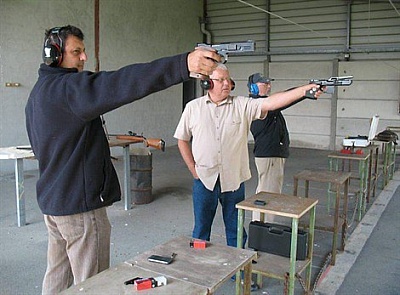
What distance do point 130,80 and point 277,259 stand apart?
5.91 feet

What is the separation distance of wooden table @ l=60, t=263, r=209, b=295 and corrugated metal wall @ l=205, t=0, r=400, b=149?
845cm

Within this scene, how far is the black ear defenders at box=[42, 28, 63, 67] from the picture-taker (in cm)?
148

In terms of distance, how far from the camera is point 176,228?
4.16 meters

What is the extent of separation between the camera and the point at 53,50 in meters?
1.49

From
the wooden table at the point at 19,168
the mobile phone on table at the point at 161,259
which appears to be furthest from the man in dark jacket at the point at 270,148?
the wooden table at the point at 19,168

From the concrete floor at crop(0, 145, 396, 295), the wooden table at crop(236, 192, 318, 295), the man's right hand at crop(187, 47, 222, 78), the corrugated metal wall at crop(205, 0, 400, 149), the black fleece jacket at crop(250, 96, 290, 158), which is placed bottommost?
the concrete floor at crop(0, 145, 396, 295)

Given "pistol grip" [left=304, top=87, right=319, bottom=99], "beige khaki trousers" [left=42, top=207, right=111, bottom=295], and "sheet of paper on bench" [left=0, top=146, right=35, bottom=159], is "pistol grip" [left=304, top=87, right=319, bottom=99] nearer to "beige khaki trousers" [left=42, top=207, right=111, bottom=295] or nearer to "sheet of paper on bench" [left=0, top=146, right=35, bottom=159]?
"beige khaki trousers" [left=42, top=207, right=111, bottom=295]

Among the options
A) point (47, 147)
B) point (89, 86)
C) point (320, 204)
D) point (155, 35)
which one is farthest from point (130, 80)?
point (155, 35)

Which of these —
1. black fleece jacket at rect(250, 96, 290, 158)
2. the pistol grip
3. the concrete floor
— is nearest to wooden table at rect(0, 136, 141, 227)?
the concrete floor

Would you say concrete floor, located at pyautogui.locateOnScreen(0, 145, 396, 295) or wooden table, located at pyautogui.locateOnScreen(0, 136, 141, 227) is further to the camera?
wooden table, located at pyautogui.locateOnScreen(0, 136, 141, 227)

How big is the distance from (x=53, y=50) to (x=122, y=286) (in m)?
0.86

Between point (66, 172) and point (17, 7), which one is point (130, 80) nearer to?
point (66, 172)

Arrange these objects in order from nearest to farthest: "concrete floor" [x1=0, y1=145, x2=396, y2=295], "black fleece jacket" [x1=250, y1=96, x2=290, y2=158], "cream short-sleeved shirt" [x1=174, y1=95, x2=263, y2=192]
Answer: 1. "cream short-sleeved shirt" [x1=174, y1=95, x2=263, y2=192]
2. "concrete floor" [x1=0, y1=145, x2=396, y2=295]
3. "black fleece jacket" [x1=250, y1=96, x2=290, y2=158]

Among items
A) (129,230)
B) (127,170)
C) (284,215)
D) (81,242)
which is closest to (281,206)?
(284,215)
